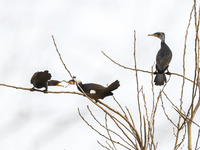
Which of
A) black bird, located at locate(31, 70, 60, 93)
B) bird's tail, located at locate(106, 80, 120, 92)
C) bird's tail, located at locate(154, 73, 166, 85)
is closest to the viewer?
bird's tail, located at locate(106, 80, 120, 92)

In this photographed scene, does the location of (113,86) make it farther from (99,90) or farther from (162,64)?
(162,64)

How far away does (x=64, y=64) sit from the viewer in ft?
6.70

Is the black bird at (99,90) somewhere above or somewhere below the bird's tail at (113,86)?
below

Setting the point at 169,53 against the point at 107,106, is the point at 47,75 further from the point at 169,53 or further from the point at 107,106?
the point at 169,53

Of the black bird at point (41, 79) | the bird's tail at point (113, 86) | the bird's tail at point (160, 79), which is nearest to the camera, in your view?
the bird's tail at point (113, 86)

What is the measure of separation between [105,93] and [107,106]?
0.61 metres

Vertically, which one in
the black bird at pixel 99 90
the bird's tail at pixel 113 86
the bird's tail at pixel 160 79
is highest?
the bird's tail at pixel 113 86

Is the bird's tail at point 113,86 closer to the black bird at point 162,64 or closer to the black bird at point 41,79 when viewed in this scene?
the black bird at point 41,79

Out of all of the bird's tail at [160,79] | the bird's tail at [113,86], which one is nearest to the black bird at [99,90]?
the bird's tail at [113,86]

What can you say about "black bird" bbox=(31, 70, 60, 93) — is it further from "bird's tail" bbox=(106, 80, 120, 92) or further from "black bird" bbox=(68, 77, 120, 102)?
"bird's tail" bbox=(106, 80, 120, 92)

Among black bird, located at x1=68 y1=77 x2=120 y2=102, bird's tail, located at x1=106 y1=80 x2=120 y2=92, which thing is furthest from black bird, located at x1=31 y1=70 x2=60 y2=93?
bird's tail, located at x1=106 y1=80 x2=120 y2=92

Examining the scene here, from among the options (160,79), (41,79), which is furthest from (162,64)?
(41,79)

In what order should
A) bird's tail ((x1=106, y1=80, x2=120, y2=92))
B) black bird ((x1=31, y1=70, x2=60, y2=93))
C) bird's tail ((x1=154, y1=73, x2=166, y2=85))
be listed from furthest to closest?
1. bird's tail ((x1=154, y1=73, x2=166, y2=85))
2. black bird ((x1=31, y1=70, x2=60, y2=93))
3. bird's tail ((x1=106, y1=80, x2=120, y2=92))

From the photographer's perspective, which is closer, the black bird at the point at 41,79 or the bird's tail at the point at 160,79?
the black bird at the point at 41,79
